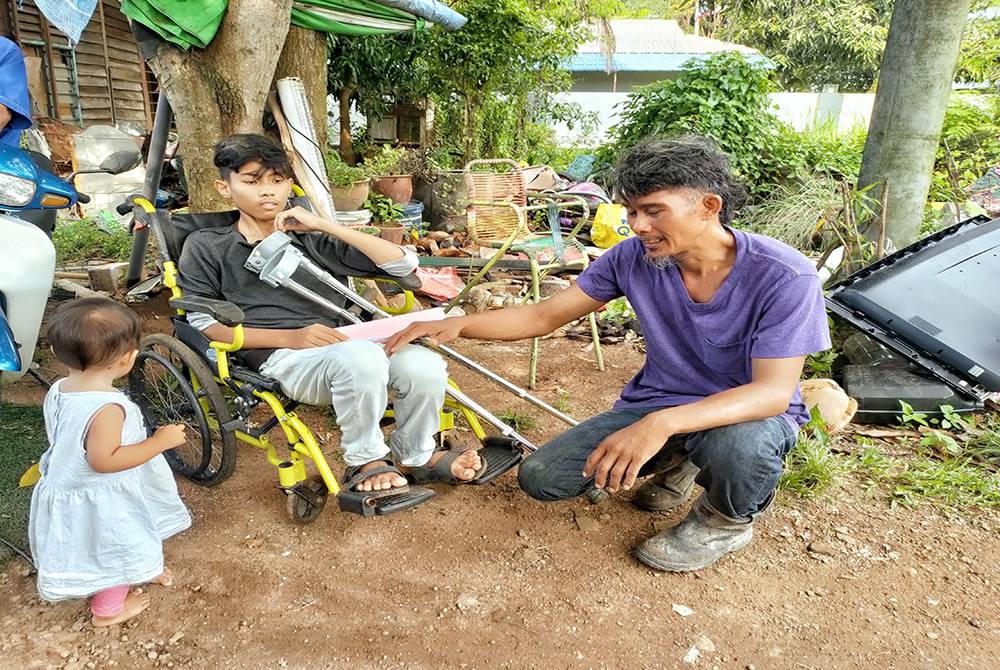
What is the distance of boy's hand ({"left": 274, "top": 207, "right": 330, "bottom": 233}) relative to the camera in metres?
2.55

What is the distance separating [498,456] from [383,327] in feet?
2.13

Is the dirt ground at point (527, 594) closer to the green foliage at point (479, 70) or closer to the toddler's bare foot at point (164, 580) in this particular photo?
the toddler's bare foot at point (164, 580)

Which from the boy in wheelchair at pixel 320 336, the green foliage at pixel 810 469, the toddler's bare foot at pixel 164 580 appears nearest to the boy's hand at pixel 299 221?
the boy in wheelchair at pixel 320 336

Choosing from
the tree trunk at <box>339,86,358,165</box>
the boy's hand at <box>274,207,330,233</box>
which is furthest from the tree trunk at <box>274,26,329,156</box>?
the tree trunk at <box>339,86,358,165</box>

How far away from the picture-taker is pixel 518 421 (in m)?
3.49

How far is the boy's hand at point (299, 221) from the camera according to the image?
8.38 ft

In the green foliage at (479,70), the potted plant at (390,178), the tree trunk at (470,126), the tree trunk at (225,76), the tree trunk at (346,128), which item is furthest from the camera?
the tree trunk at (346,128)

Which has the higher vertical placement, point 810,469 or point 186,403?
point 186,403

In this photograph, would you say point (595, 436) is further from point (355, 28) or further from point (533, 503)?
point (355, 28)

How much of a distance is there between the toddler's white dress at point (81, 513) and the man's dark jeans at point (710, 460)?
4.09 feet

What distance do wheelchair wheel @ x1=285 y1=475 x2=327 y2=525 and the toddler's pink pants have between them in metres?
0.60

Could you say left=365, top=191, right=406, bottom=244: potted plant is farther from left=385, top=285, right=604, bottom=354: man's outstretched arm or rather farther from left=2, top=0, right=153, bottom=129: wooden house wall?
left=2, top=0, right=153, bottom=129: wooden house wall

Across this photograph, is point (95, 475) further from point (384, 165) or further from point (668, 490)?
point (384, 165)

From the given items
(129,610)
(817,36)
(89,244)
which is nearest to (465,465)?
(129,610)
